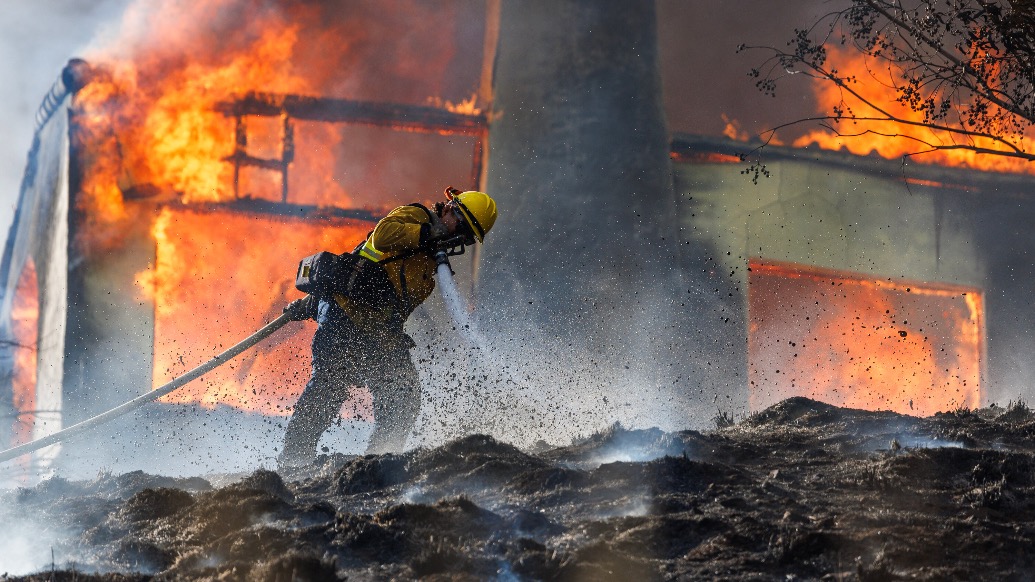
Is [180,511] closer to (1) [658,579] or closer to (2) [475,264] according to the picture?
(1) [658,579]

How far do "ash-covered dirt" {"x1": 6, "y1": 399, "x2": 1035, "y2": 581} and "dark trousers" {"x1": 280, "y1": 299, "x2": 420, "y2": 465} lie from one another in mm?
1290

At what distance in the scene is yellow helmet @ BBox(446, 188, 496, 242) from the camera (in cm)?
758

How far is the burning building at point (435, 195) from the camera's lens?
11.3m

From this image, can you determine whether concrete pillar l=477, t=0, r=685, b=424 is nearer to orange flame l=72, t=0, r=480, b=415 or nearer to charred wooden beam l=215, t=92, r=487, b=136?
charred wooden beam l=215, t=92, r=487, b=136

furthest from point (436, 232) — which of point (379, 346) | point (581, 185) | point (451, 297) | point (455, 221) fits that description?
point (581, 185)

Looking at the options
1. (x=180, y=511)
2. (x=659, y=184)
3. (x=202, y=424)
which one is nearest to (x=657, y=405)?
(x=659, y=184)

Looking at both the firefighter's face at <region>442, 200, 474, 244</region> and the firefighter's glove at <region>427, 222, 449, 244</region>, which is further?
the firefighter's face at <region>442, 200, 474, 244</region>

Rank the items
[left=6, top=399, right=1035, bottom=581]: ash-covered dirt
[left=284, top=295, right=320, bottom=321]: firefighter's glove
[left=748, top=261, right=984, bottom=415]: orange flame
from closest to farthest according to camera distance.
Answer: [left=6, top=399, right=1035, bottom=581]: ash-covered dirt
[left=284, top=295, right=320, bottom=321]: firefighter's glove
[left=748, top=261, right=984, bottom=415]: orange flame

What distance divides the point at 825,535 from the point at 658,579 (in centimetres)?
71

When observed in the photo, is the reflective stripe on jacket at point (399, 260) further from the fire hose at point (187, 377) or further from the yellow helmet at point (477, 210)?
the fire hose at point (187, 377)

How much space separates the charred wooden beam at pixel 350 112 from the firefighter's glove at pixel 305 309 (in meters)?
4.43

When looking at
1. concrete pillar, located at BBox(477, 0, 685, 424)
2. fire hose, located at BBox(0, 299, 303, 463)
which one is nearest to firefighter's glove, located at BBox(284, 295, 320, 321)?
fire hose, located at BBox(0, 299, 303, 463)

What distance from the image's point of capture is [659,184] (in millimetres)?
11586

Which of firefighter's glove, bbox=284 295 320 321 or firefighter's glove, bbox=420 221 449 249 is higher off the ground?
firefighter's glove, bbox=420 221 449 249
